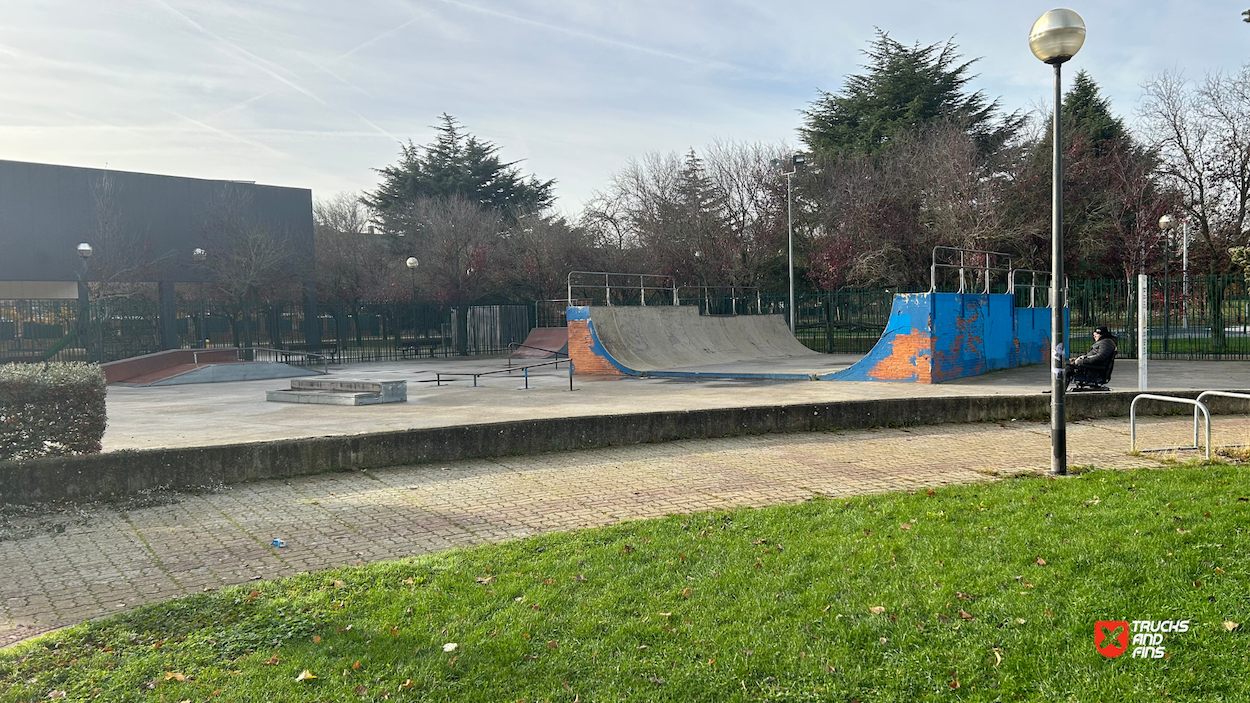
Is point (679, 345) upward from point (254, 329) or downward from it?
downward

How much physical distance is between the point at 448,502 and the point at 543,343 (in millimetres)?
24532

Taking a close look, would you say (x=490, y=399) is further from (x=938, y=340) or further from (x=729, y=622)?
(x=729, y=622)

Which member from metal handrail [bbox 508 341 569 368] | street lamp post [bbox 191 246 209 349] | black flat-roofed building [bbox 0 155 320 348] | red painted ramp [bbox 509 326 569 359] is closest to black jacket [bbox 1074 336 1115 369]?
metal handrail [bbox 508 341 569 368]

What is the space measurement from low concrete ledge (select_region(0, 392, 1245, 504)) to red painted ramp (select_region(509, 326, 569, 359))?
18.3m

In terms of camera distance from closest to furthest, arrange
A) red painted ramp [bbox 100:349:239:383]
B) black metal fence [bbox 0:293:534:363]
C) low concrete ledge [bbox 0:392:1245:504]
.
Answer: low concrete ledge [bbox 0:392:1245:504] < red painted ramp [bbox 100:349:239:383] < black metal fence [bbox 0:293:534:363]

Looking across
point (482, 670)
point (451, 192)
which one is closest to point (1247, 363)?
point (482, 670)

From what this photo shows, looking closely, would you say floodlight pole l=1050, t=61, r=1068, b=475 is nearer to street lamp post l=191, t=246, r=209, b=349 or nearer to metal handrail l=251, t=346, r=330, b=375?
→ metal handrail l=251, t=346, r=330, b=375

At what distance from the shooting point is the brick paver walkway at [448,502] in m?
5.40

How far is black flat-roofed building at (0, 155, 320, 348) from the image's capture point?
103 feet

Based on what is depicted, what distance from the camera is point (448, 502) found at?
734cm

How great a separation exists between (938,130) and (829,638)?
37.4m

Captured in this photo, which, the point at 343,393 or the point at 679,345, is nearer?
the point at 343,393

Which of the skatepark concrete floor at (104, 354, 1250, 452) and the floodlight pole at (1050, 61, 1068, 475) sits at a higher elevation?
the floodlight pole at (1050, 61, 1068, 475)

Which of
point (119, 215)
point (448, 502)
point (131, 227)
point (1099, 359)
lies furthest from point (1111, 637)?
point (131, 227)
